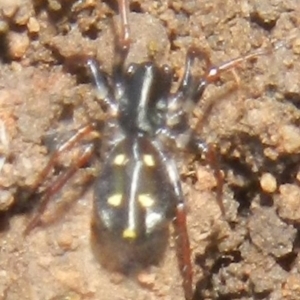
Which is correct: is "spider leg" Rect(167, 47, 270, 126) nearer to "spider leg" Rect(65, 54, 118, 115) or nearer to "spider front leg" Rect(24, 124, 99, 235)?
"spider leg" Rect(65, 54, 118, 115)

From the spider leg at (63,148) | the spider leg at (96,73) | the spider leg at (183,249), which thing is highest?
the spider leg at (96,73)

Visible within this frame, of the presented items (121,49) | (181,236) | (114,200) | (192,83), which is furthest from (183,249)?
(121,49)

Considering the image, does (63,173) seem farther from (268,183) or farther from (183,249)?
(268,183)

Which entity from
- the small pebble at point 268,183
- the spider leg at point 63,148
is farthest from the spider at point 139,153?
the small pebble at point 268,183

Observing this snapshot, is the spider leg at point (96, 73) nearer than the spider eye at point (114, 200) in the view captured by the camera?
No

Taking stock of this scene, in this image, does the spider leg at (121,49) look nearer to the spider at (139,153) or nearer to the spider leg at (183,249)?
the spider at (139,153)

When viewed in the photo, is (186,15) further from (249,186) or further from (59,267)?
(59,267)

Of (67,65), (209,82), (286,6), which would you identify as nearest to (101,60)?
(67,65)

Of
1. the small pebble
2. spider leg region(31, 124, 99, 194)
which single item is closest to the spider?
spider leg region(31, 124, 99, 194)
